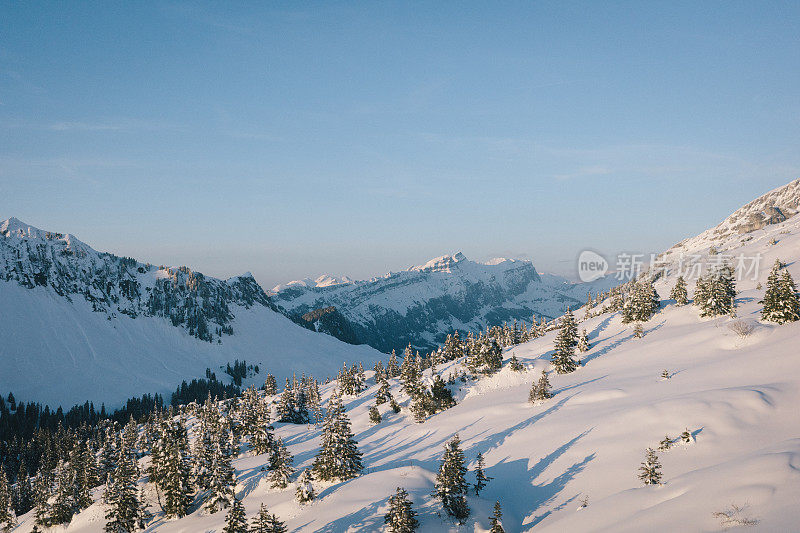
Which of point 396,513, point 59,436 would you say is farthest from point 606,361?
point 59,436

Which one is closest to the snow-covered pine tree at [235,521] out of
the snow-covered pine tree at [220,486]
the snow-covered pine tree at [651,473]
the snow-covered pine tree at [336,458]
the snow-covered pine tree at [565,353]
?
the snow-covered pine tree at [336,458]

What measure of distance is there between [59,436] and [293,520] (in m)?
122

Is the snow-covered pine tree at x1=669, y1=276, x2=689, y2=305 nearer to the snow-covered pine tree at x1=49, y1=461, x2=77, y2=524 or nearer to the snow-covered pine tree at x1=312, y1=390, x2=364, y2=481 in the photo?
the snow-covered pine tree at x1=312, y1=390, x2=364, y2=481

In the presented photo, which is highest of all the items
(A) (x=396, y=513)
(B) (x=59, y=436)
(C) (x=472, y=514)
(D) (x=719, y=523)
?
(D) (x=719, y=523)

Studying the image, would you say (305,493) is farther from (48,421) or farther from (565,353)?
(48,421)

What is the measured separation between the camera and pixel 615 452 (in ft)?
103

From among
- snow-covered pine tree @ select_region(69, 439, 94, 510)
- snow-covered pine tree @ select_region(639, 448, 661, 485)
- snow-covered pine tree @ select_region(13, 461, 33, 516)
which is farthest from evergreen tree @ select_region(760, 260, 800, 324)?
snow-covered pine tree @ select_region(13, 461, 33, 516)

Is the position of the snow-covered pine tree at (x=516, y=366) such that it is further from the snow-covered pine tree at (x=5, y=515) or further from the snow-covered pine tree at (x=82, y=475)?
the snow-covered pine tree at (x=5, y=515)

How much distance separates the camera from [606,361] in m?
58.6

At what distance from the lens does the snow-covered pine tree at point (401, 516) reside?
85.5ft

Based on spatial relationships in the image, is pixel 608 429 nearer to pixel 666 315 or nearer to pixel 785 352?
pixel 785 352

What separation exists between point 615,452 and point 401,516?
17552 mm

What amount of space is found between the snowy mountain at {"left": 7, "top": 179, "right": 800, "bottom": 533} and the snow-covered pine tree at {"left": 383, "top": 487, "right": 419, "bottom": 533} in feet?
4.57

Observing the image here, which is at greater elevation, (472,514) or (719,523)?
(719,523)
